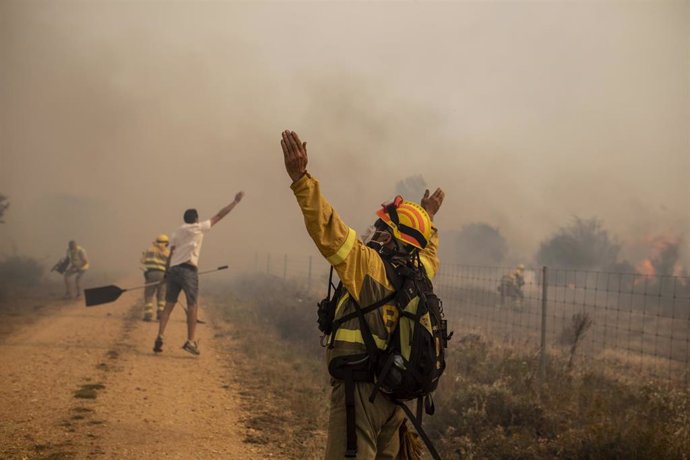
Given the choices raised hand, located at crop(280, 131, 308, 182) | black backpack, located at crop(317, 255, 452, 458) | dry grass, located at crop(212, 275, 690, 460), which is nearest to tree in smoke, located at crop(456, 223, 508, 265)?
dry grass, located at crop(212, 275, 690, 460)

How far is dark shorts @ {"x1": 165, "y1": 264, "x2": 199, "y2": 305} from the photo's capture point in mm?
7160

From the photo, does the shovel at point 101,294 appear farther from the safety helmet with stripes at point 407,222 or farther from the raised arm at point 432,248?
the safety helmet with stripes at point 407,222

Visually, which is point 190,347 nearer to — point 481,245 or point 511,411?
point 511,411

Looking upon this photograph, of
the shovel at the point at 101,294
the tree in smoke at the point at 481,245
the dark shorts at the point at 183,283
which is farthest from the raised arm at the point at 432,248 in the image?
the tree in smoke at the point at 481,245

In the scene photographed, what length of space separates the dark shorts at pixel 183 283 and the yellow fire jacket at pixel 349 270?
17.0 feet

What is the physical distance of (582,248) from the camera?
99.1 ft

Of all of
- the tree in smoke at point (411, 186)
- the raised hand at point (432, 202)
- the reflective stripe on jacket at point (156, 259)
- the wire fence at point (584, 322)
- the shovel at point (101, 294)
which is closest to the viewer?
the raised hand at point (432, 202)

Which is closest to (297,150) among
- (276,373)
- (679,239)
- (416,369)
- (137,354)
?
(416,369)


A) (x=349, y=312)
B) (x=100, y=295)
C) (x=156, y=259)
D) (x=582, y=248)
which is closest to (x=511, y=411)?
(x=349, y=312)

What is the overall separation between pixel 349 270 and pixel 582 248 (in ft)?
103

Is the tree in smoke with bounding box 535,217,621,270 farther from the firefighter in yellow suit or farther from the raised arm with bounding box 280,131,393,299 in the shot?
the raised arm with bounding box 280,131,393,299

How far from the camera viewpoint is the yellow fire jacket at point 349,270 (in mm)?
2184

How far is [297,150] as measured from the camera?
7.25ft

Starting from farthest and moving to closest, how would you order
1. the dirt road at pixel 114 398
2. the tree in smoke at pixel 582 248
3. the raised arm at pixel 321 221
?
1. the tree in smoke at pixel 582 248
2. the dirt road at pixel 114 398
3. the raised arm at pixel 321 221
